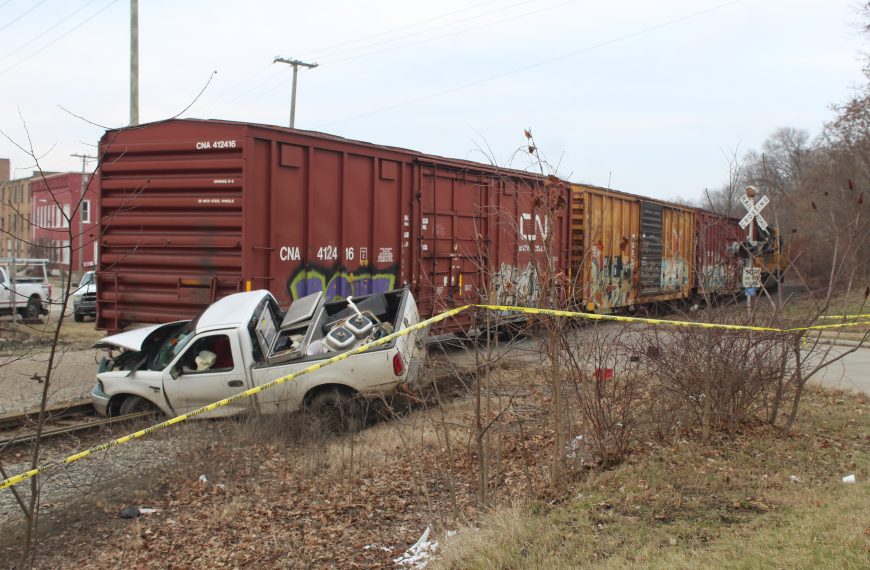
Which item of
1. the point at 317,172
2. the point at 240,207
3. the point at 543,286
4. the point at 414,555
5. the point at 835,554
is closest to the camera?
the point at 835,554

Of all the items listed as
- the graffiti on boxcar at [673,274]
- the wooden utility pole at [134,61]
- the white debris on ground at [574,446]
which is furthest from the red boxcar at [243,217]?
the graffiti on boxcar at [673,274]

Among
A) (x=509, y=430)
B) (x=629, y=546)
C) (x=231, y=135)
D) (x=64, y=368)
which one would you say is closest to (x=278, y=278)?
(x=231, y=135)

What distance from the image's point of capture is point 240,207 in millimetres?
9695

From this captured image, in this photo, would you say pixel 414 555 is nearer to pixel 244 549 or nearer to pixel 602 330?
pixel 244 549

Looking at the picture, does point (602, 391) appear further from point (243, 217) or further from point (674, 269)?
point (674, 269)

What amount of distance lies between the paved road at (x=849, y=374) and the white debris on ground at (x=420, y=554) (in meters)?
6.24

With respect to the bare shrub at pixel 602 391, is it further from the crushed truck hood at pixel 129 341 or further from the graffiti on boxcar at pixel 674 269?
the graffiti on boxcar at pixel 674 269

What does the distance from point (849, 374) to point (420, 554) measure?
30.4ft

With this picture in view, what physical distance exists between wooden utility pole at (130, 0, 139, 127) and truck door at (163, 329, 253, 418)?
1292cm

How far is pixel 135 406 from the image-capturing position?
8.31m

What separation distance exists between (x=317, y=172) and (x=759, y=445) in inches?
275

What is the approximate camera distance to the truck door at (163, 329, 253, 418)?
795 centimetres

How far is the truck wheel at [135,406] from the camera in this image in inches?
326

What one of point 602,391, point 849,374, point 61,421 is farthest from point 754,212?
point 61,421
